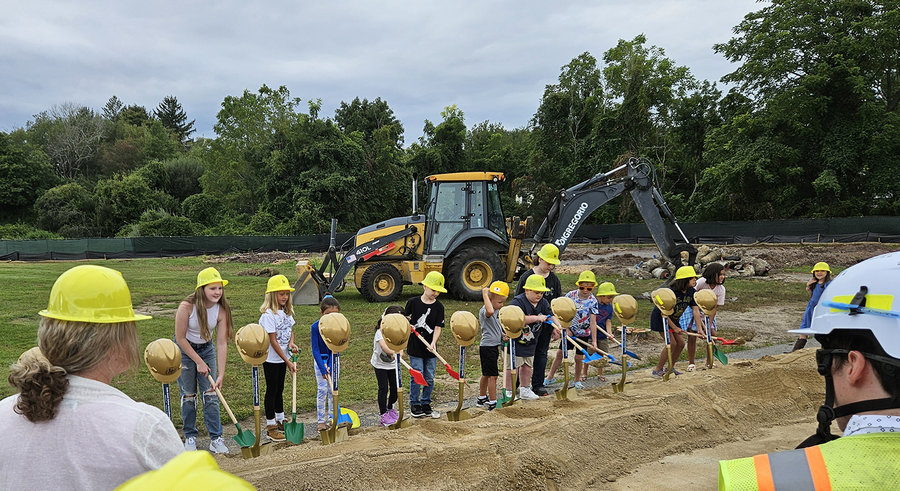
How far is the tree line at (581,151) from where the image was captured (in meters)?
31.5

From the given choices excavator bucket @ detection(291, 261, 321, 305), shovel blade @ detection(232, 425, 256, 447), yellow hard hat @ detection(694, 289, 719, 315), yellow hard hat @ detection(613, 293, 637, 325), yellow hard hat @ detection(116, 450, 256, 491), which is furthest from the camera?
excavator bucket @ detection(291, 261, 321, 305)

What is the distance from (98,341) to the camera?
1892 mm

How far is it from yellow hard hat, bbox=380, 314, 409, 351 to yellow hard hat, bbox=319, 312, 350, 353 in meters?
0.37

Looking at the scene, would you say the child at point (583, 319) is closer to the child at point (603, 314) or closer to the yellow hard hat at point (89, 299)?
the child at point (603, 314)

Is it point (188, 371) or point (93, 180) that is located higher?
point (93, 180)

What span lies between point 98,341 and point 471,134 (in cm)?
5370

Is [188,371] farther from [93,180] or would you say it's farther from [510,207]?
[93,180]

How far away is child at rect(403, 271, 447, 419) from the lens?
20.8 feet

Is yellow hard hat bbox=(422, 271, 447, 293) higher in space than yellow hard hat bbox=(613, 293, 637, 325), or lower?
higher

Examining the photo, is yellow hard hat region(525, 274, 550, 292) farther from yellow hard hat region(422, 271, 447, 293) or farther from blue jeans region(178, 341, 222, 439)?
blue jeans region(178, 341, 222, 439)

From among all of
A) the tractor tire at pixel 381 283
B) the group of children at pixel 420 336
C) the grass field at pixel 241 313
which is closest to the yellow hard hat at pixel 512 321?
the group of children at pixel 420 336

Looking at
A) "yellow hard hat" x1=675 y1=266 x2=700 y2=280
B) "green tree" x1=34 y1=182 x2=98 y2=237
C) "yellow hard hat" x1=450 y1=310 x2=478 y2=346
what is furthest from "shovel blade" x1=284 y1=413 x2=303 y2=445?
"green tree" x1=34 y1=182 x2=98 y2=237

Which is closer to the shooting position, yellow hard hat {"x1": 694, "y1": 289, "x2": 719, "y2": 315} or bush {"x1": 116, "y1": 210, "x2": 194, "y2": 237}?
yellow hard hat {"x1": 694, "y1": 289, "x2": 719, "y2": 315}

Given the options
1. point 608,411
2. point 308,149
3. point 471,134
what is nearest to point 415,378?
point 608,411
